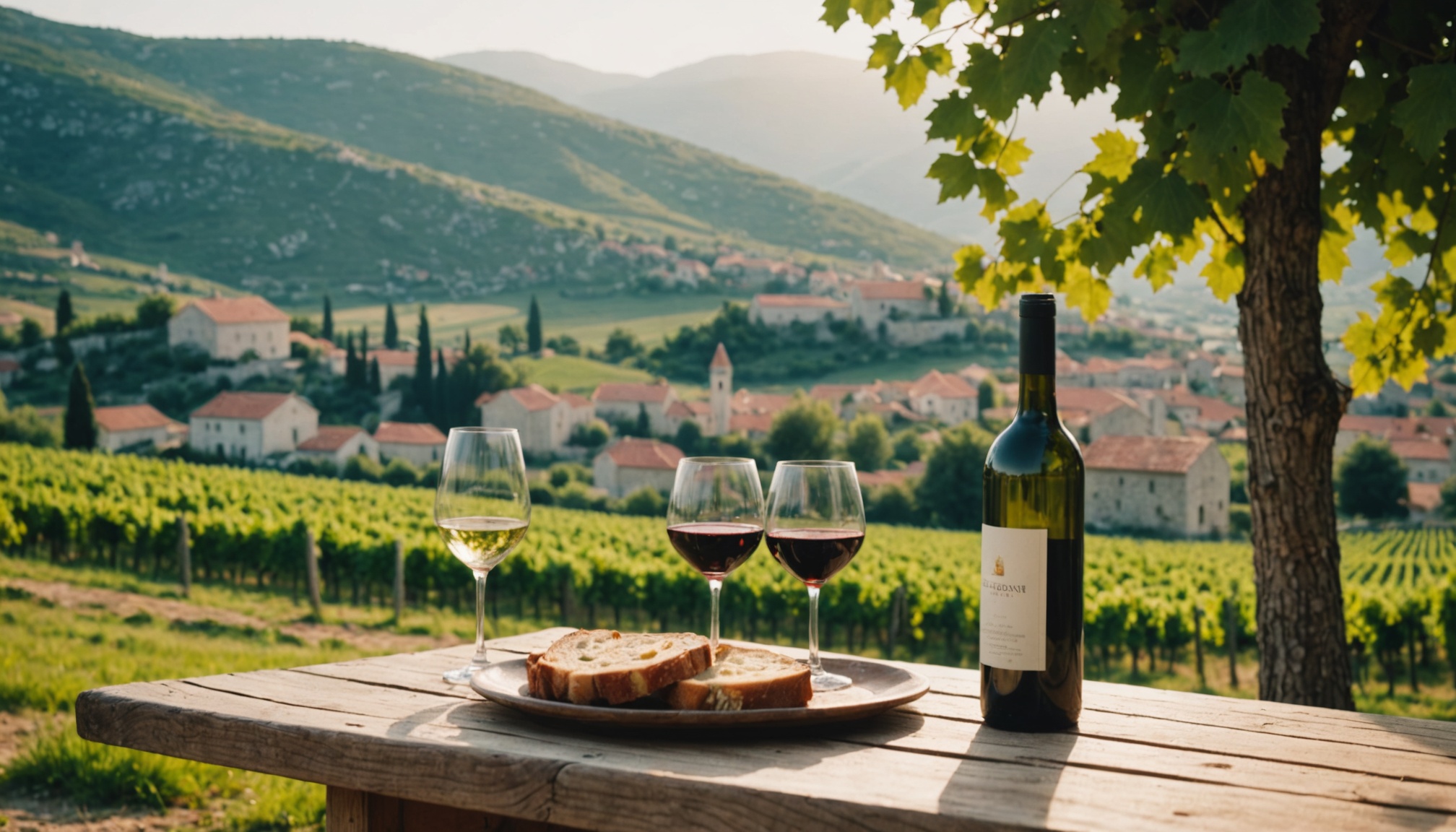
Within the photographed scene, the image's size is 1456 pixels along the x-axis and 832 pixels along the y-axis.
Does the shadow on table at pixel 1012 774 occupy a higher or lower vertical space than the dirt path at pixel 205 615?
higher

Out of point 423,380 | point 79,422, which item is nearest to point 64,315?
point 423,380

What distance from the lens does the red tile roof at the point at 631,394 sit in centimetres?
7675

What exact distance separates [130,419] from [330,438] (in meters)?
12.6

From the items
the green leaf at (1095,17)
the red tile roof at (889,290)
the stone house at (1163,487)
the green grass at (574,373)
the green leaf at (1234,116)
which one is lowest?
the stone house at (1163,487)

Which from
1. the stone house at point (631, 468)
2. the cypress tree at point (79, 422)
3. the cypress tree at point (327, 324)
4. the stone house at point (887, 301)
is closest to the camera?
the cypress tree at point (79, 422)

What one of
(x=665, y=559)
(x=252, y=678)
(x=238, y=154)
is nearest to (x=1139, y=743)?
(x=252, y=678)

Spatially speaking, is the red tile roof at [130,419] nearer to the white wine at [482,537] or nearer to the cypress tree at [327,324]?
the cypress tree at [327,324]

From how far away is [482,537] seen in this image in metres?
1.92

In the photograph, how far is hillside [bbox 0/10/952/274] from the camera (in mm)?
145875

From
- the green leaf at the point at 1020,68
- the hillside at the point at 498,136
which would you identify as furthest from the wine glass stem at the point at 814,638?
the hillside at the point at 498,136

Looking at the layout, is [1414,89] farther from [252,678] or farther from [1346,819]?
[252,678]

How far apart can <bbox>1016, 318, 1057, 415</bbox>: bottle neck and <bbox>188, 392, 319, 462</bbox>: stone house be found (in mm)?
71046

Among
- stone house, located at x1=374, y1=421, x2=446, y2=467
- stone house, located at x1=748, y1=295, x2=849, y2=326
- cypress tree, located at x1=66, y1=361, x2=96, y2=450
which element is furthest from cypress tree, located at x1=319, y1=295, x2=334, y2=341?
stone house, located at x1=748, y1=295, x2=849, y2=326

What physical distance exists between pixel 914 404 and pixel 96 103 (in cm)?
10332
